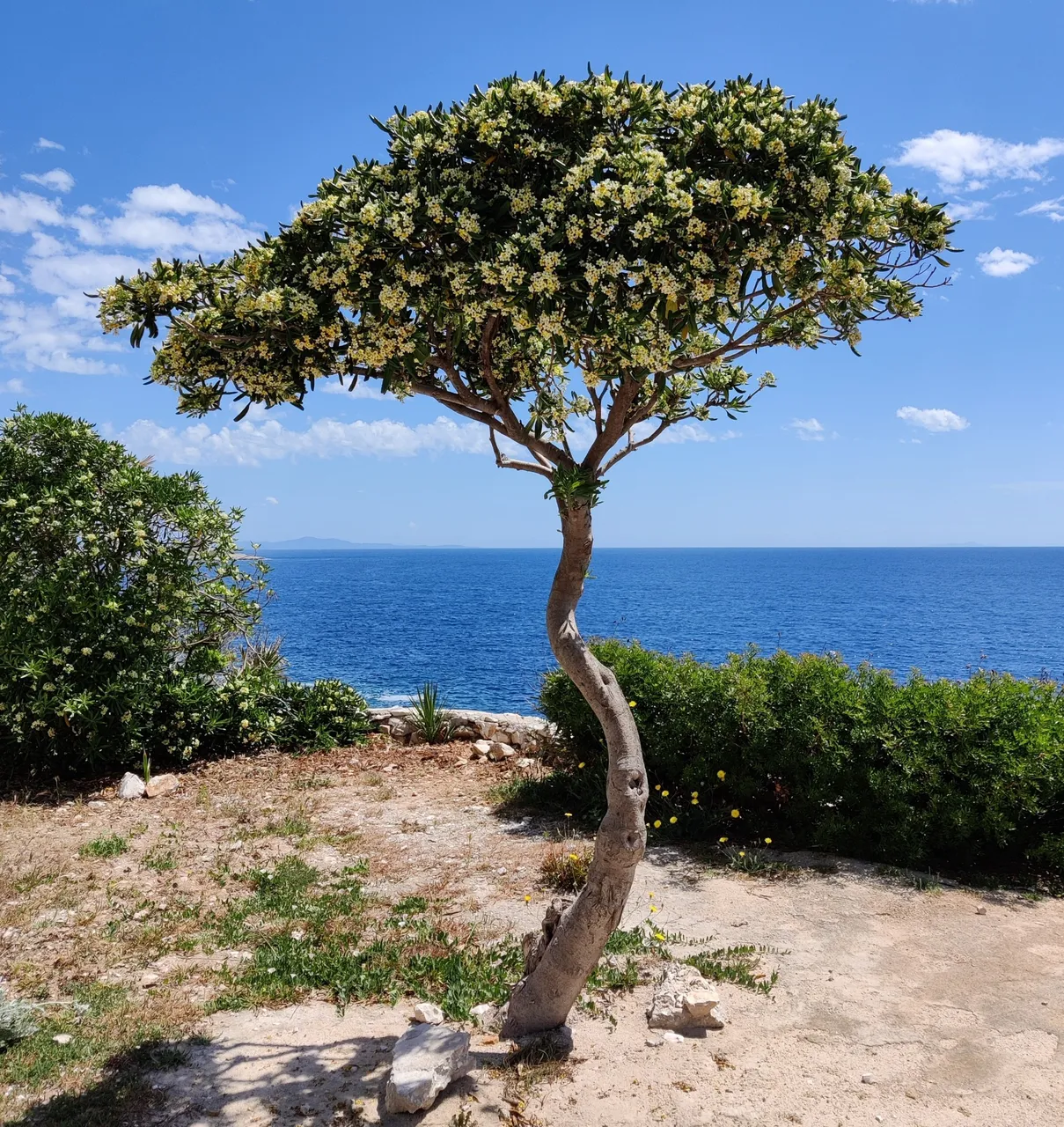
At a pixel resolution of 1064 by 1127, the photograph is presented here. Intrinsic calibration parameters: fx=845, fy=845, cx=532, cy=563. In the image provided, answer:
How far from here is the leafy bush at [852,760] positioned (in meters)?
6.57

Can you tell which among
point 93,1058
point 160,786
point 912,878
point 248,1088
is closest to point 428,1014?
point 248,1088

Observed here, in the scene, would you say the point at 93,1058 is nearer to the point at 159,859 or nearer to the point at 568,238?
the point at 159,859

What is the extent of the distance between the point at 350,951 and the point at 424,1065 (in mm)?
1882

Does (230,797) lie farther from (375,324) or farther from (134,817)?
(375,324)

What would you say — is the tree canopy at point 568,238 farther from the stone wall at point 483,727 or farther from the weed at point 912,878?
the stone wall at point 483,727

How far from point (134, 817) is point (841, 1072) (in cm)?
706

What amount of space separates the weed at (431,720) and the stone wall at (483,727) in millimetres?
71

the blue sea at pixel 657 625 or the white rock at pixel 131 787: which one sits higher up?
the white rock at pixel 131 787

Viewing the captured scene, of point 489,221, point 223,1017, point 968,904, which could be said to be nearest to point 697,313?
point 489,221

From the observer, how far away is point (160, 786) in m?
9.32

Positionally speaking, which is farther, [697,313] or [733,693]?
[733,693]

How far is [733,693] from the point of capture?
7.64 meters

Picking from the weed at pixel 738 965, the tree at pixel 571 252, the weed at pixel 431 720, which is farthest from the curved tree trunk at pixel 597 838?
the weed at pixel 431 720

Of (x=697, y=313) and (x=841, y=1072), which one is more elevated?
(x=697, y=313)
